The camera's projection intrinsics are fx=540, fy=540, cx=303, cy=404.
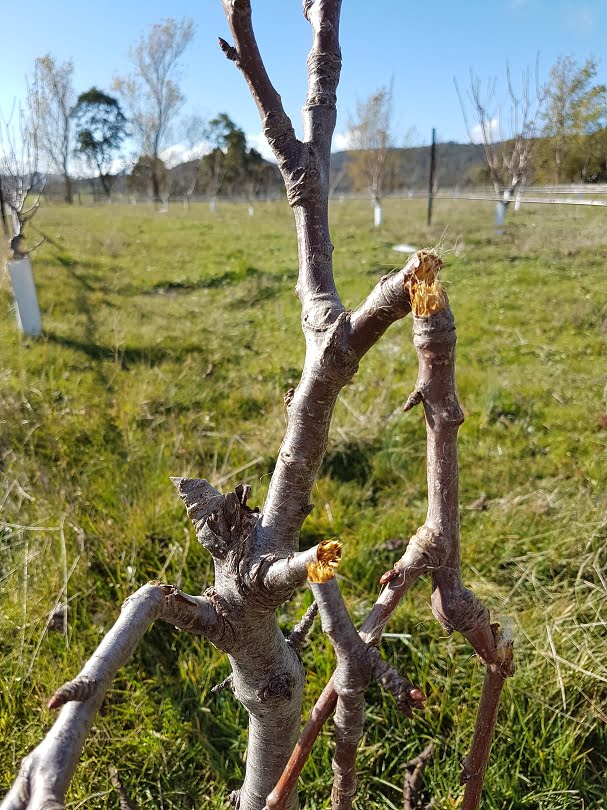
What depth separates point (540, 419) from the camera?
425 centimetres

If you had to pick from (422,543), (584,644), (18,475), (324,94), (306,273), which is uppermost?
(324,94)

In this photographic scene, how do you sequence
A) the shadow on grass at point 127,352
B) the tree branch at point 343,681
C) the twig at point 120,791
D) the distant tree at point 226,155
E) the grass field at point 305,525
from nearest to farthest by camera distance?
the tree branch at point 343,681 → the twig at point 120,791 → the grass field at point 305,525 → the shadow on grass at point 127,352 → the distant tree at point 226,155

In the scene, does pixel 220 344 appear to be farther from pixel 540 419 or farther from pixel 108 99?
pixel 108 99

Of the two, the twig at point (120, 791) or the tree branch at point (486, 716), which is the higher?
the tree branch at point (486, 716)

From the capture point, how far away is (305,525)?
2807mm

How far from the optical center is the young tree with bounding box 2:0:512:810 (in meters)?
0.57

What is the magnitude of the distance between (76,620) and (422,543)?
2.02 metres

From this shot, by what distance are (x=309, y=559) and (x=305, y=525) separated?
224cm

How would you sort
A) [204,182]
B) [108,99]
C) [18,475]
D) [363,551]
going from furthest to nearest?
[108,99] → [204,182] → [18,475] → [363,551]

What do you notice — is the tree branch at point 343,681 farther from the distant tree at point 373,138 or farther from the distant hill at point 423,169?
the distant hill at point 423,169

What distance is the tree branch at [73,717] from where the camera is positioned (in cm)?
43

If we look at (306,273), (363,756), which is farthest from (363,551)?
(306,273)

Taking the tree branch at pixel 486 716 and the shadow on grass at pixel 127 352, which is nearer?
the tree branch at pixel 486 716

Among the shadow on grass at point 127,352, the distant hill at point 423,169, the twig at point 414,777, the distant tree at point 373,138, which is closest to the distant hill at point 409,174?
the distant hill at point 423,169
